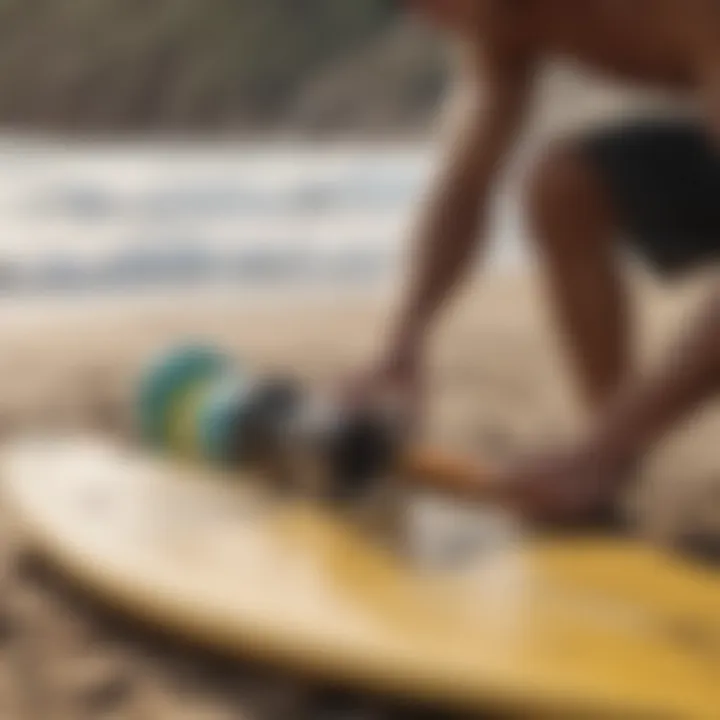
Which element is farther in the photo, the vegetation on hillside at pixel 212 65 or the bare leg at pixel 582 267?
the vegetation on hillside at pixel 212 65

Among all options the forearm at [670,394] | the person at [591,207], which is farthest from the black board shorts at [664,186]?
the forearm at [670,394]

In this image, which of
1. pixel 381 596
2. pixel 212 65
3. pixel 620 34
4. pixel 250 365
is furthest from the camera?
pixel 212 65

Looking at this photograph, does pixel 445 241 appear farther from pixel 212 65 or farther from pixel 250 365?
pixel 212 65

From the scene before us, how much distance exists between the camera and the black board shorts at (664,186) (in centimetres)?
111

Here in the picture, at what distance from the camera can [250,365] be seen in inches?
56.2

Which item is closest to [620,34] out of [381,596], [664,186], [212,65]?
[664,186]

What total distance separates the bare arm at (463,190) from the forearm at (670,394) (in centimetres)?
23

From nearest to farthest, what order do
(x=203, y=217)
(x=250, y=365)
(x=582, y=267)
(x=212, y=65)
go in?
(x=582, y=267) → (x=250, y=365) → (x=203, y=217) → (x=212, y=65)

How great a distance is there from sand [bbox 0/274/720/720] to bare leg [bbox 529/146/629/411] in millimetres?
91

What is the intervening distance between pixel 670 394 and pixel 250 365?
550 mm

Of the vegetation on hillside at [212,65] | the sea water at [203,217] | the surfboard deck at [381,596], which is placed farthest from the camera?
the vegetation on hillside at [212,65]

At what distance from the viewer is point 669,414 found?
38.0 inches

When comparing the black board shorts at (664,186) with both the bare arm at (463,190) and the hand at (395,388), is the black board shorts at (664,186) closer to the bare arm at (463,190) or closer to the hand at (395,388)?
the bare arm at (463,190)

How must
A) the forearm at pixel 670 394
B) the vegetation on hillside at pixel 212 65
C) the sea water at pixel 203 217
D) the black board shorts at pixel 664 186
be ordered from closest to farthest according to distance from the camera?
the forearm at pixel 670 394 < the black board shorts at pixel 664 186 < the sea water at pixel 203 217 < the vegetation on hillside at pixel 212 65
